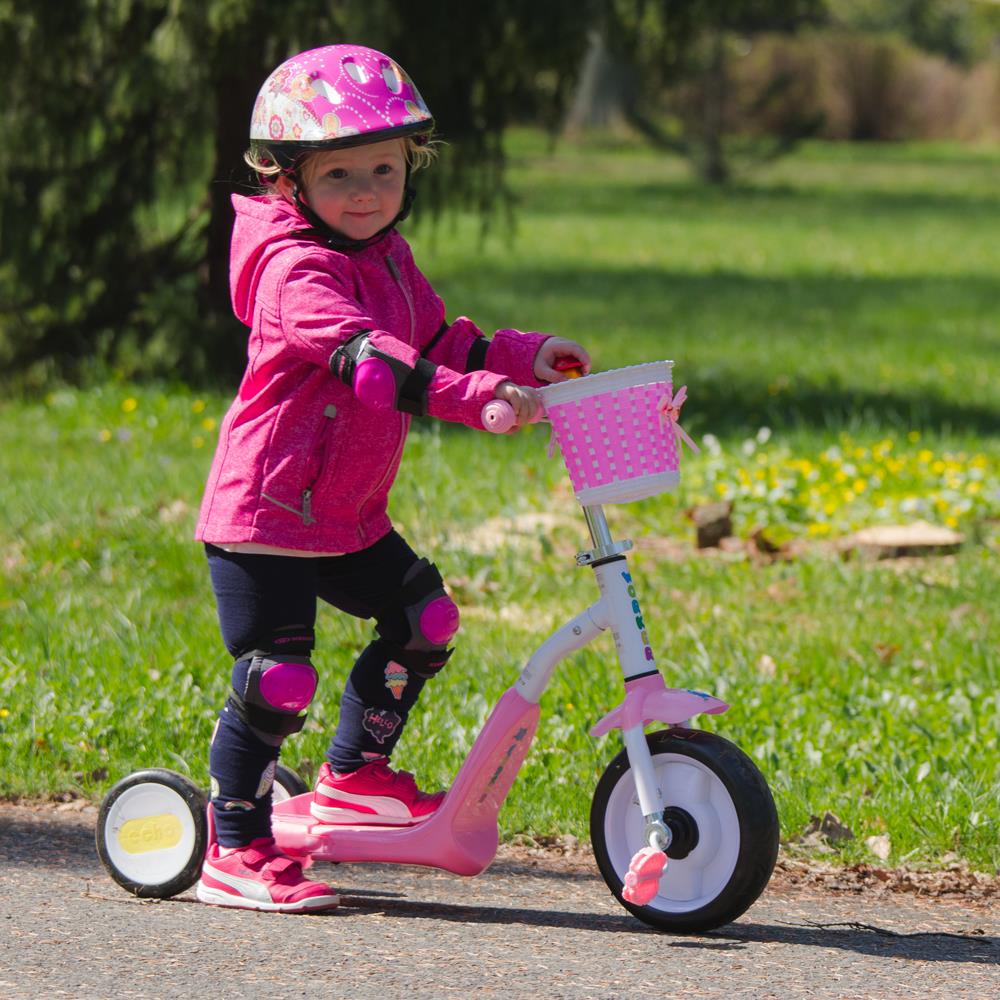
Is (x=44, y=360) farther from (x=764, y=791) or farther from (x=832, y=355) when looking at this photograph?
(x=764, y=791)

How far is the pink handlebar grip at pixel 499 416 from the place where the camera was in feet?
10.3

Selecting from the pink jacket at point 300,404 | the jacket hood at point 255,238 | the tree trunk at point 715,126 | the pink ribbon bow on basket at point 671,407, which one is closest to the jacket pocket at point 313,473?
the pink jacket at point 300,404

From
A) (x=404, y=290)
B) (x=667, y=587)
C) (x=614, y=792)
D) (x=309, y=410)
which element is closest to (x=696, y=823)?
(x=614, y=792)

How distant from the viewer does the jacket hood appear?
11.6 ft

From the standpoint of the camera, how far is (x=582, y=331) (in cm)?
1294

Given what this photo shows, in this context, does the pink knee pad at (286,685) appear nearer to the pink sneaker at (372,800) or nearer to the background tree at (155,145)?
the pink sneaker at (372,800)

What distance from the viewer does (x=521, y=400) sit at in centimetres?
320

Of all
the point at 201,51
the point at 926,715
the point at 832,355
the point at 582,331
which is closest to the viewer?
the point at 926,715

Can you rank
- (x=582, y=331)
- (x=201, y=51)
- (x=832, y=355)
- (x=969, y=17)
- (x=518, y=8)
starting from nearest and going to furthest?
(x=201, y=51)
(x=518, y=8)
(x=832, y=355)
(x=582, y=331)
(x=969, y=17)

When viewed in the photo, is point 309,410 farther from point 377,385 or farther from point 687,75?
point 687,75

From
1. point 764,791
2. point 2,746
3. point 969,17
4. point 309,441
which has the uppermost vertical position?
point 969,17

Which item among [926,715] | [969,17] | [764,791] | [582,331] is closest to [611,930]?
[764,791]

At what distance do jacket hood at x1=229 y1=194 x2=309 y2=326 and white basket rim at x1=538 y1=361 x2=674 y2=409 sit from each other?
0.66m

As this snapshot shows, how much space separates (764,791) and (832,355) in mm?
8554
